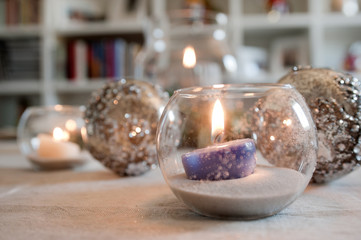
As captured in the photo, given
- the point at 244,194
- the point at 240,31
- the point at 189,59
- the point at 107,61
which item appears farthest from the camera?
the point at 107,61

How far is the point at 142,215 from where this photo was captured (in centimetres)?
35

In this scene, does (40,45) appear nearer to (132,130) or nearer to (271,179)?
(132,130)

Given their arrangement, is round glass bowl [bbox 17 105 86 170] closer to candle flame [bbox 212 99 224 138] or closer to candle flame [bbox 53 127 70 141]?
candle flame [bbox 53 127 70 141]

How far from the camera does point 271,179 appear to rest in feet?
1.08

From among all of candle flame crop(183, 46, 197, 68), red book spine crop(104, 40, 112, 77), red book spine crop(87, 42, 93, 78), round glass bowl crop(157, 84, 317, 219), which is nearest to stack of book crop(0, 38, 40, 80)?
red book spine crop(87, 42, 93, 78)

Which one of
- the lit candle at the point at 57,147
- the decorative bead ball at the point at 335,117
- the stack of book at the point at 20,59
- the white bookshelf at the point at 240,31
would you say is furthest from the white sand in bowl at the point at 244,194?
the stack of book at the point at 20,59

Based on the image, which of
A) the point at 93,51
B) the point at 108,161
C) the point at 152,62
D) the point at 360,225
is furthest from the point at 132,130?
the point at 93,51

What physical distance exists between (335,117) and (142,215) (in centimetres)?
27

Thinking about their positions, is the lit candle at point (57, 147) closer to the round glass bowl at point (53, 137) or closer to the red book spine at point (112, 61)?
the round glass bowl at point (53, 137)

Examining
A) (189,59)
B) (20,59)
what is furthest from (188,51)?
(20,59)

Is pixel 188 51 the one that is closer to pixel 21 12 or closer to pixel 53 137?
pixel 53 137

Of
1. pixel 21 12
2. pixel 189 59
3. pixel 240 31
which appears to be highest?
pixel 21 12

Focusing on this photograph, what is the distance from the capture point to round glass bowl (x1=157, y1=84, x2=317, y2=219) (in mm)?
318

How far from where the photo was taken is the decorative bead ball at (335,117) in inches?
17.0
